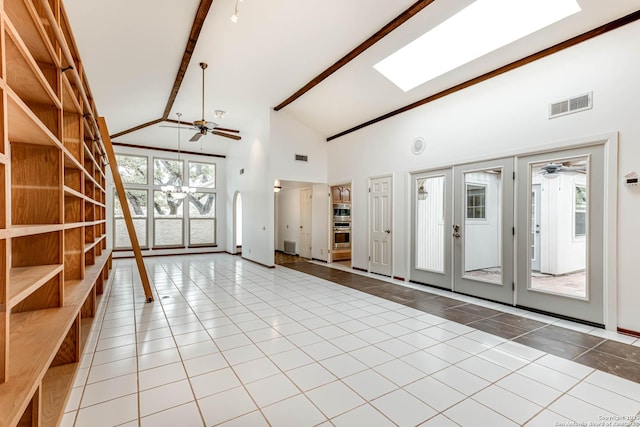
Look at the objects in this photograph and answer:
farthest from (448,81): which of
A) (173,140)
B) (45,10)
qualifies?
(173,140)

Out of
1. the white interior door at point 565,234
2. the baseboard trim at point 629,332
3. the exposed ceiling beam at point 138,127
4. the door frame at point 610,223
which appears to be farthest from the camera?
the exposed ceiling beam at point 138,127

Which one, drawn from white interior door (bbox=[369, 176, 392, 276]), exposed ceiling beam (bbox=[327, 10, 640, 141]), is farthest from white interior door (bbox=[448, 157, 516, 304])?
white interior door (bbox=[369, 176, 392, 276])

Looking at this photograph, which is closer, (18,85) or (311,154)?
(18,85)

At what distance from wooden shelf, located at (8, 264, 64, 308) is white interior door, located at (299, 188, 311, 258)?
7.29m

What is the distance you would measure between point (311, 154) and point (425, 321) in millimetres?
5348

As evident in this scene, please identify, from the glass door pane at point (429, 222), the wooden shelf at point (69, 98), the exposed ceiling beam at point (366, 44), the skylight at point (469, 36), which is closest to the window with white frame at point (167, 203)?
Result: the exposed ceiling beam at point (366, 44)

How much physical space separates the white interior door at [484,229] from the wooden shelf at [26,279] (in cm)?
495

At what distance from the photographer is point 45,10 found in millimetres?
1814

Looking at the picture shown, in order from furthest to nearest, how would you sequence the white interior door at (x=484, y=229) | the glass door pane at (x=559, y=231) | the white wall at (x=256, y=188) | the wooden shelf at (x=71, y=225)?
the white wall at (x=256, y=188) → the glass door pane at (x=559, y=231) → the white interior door at (x=484, y=229) → the wooden shelf at (x=71, y=225)

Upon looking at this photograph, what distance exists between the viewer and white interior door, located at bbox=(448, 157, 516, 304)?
4.31m

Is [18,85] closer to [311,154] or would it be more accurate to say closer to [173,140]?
[311,154]

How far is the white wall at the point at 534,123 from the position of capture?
10.6ft

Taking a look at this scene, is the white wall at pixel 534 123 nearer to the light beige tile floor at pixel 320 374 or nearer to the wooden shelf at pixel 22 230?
the light beige tile floor at pixel 320 374

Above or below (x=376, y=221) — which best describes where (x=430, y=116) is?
above
